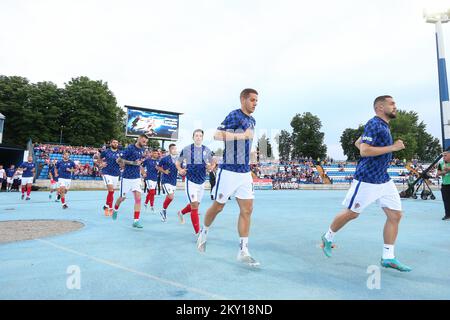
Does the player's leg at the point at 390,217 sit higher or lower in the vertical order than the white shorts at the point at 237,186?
lower

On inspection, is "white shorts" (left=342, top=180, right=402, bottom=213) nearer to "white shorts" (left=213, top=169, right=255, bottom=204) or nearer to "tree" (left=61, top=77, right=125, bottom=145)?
"white shorts" (left=213, top=169, right=255, bottom=204)

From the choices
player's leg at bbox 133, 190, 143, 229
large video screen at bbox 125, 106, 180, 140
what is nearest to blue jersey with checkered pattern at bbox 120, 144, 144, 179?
player's leg at bbox 133, 190, 143, 229

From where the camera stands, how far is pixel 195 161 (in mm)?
6871

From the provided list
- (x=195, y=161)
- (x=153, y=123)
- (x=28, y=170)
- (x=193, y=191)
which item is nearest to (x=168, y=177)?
(x=195, y=161)

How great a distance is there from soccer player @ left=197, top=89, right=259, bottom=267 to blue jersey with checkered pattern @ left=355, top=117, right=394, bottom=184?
1568mm

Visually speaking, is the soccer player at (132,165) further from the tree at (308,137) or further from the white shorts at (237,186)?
the tree at (308,137)

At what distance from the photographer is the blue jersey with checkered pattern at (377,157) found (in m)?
3.91

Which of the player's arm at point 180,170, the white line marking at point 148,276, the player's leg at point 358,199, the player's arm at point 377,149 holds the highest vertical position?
the player's arm at point 377,149

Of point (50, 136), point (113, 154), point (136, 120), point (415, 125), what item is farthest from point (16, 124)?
point (415, 125)

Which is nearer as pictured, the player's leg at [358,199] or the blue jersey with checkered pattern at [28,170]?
the player's leg at [358,199]

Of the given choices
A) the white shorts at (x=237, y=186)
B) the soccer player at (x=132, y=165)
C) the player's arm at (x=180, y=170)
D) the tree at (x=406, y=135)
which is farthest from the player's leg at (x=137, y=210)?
the tree at (x=406, y=135)

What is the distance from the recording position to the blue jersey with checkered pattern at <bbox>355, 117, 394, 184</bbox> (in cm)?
391

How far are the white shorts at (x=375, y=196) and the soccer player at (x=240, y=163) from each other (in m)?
1.42
